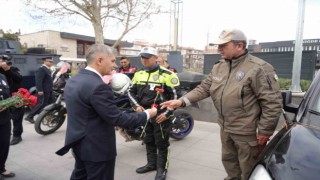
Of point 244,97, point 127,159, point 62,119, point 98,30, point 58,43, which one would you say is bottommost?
point 127,159

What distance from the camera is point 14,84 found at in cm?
505

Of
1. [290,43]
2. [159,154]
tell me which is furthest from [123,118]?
[290,43]

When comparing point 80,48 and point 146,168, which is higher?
point 80,48

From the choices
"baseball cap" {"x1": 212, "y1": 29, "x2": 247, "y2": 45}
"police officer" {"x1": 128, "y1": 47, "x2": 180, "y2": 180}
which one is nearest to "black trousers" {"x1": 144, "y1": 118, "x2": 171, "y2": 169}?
"police officer" {"x1": 128, "y1": 47, "x2": 180, "y2": 180}

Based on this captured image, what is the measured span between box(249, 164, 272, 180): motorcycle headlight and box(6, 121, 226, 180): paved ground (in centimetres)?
199

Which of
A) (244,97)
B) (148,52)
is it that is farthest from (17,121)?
(244,97)

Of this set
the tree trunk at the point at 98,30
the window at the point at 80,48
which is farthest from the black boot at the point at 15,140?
the window at the point at 80,48

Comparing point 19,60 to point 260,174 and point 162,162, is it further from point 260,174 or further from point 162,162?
point 260,174

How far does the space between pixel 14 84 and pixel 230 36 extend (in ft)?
14.2

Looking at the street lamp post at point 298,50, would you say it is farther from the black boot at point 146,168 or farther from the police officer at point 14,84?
the police officer at point 14,84

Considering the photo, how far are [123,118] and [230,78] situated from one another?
1114 millimetres

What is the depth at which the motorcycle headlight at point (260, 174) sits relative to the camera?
5.27 ft

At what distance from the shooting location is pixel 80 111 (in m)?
2.12

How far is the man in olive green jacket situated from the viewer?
240cm
